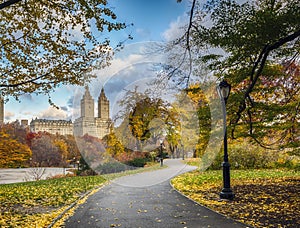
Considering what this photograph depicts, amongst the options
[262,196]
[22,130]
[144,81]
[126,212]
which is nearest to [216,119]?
[144,81]

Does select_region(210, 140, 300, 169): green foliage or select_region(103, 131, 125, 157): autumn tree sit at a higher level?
select_region(103, 131, 125, 157): autumn tree

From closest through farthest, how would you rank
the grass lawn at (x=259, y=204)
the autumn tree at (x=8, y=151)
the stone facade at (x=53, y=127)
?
the grass lawn at (x=259, y=204) < the autumn tree at (x=8, y=151) < the stone facade at (x=53, y=127)

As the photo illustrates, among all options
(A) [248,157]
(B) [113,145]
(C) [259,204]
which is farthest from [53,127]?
(C) [259,204]

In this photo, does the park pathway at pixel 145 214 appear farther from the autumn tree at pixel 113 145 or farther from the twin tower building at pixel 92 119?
the autumn tree at pixel 113 145

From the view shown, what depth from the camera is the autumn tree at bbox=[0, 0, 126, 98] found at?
31.0ft

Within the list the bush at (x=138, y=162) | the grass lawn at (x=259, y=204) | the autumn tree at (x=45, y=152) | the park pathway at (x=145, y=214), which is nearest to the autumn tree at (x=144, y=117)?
the bush at (x=138, y=162)

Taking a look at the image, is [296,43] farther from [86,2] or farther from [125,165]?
[125,165]

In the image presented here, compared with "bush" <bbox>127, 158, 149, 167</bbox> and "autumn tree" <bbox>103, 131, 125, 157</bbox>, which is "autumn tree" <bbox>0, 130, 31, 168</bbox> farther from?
"bush" <bbox>127, 158, 149, 167</bbox>

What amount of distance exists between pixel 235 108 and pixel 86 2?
6970 millimetres

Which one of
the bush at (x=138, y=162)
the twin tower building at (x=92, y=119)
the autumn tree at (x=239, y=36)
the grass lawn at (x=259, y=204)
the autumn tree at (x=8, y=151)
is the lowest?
the grass lawn at (x=259, y=204)

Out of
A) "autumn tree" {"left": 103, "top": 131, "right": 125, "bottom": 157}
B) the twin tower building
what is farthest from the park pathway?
"autumn tree" {"left": 103, "top": 131, "right": 125, "bottom": 157}

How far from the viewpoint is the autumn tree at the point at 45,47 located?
946 cm

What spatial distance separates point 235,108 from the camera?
11.8 metres

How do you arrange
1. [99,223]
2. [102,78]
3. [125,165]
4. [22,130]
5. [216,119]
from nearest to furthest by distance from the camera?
[99,223] < [102,78] < [216,119] < [125,165] < [22,130]
